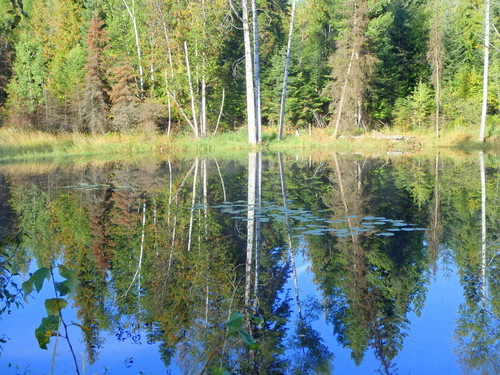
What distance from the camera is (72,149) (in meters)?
25.3

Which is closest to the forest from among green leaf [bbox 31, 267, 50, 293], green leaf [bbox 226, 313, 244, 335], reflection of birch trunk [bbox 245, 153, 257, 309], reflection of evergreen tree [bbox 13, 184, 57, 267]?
reflection of birch trunk [bbox 245, 153, 257, 309]

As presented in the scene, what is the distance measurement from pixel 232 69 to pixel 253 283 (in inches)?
1379

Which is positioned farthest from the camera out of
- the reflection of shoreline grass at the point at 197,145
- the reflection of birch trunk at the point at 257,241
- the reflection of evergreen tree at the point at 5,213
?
the reflection of shoreline grass at the point at 197,145

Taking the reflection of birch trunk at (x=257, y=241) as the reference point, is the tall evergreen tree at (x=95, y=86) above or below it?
above

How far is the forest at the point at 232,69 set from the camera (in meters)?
31.0

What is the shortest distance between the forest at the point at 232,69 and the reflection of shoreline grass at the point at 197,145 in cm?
175

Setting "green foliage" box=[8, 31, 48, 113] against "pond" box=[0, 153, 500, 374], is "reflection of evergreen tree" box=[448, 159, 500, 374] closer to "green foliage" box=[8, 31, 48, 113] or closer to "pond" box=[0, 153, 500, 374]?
"pond" box=[0, 153, 500, 374]

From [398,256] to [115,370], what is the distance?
3661 mm

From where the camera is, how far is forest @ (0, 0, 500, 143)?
31.0 metres

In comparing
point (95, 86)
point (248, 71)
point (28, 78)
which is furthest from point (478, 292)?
point (28, 78)

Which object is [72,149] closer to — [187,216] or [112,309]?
[187,216]

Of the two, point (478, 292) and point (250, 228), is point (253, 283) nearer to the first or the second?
point (478, 292)

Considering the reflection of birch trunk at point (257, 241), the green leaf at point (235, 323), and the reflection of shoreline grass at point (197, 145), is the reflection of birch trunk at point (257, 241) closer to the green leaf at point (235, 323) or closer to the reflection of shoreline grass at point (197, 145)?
the green leaf at point (235, 323)

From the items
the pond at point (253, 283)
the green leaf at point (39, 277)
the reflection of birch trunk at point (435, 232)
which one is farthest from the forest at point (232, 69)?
the green leaf at point (39, 277)
